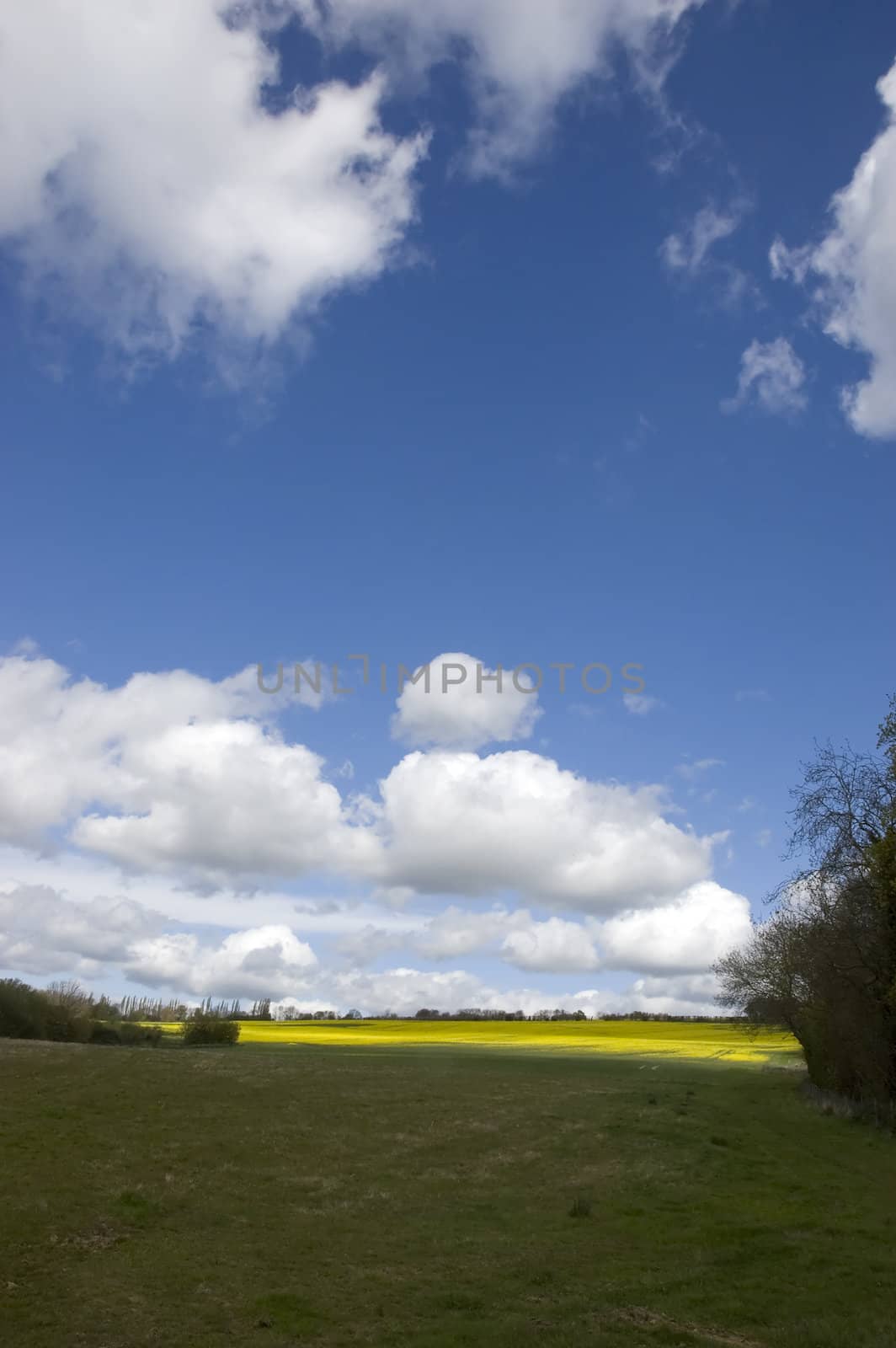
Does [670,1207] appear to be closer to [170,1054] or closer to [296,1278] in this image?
[296,1278]

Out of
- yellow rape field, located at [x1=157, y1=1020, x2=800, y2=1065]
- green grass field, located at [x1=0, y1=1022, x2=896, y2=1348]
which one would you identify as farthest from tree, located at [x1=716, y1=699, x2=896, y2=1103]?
yellow rape field, located at [x1=157, y1=1020, x2=800, y2=1065]

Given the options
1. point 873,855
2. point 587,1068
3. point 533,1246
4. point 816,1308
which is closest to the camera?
point 816,1308

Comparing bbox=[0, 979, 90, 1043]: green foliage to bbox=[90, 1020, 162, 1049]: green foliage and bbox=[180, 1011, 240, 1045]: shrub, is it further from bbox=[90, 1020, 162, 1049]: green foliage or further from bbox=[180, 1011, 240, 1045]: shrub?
bbox=[180, 1011, 240, 1045]: shrub

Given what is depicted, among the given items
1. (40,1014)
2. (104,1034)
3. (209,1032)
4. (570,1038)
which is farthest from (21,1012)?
(570,1038)

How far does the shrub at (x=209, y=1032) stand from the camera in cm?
8112

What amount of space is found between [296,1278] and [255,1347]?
11.7 feet

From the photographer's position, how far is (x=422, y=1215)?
844 inches

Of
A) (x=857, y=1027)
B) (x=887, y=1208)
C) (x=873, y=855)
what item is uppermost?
(x=873, y=855)

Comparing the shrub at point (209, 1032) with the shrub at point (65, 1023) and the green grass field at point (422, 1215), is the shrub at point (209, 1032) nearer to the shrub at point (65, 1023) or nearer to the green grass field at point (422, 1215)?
the shrub at point (65, 1023)

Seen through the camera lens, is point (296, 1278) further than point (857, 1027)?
No

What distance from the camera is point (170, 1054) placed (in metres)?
47.2

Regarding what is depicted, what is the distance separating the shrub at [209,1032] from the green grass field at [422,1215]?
4385 centimetres

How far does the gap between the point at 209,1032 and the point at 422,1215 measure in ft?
215

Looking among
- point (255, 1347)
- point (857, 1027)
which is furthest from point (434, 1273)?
point (857, 1027)
